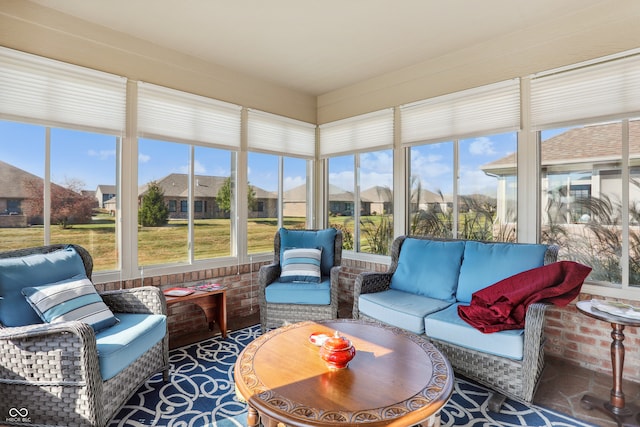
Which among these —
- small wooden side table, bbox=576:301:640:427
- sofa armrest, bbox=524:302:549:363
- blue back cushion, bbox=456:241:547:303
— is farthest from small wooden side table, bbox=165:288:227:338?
small wooden side table, bbox=576:301:640:427

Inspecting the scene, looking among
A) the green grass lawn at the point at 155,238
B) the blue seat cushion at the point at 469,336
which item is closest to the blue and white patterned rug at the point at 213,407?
the blue seat cushion at the point at 469,336

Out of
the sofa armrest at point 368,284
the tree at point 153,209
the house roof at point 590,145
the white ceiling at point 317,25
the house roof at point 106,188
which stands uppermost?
the white ceiling at point 317,25

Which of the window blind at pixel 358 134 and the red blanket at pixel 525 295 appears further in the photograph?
the window blind at pixel 358 134

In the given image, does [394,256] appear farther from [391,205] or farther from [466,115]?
[466,115]

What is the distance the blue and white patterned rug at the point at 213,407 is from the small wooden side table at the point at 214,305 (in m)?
0.62

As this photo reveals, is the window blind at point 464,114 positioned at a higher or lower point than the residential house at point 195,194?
higher

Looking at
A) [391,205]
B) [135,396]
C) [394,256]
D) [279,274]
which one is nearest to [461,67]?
[391,205]

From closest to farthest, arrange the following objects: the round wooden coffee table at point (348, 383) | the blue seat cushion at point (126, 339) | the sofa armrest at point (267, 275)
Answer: the round wooden coffee table at point (348, 383), the blue seat cushion at point (126, 339), the sofa armrest at point (267, 275)

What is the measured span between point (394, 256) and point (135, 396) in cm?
259

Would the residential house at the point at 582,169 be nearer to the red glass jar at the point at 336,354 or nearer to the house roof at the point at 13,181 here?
the red glass jar at the point at 336,354

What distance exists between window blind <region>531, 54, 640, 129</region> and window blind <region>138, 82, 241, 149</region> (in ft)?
10.6

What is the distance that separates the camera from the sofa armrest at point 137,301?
2.64 meters

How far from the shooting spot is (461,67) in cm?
364

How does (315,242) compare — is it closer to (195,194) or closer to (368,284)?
(368,284)
